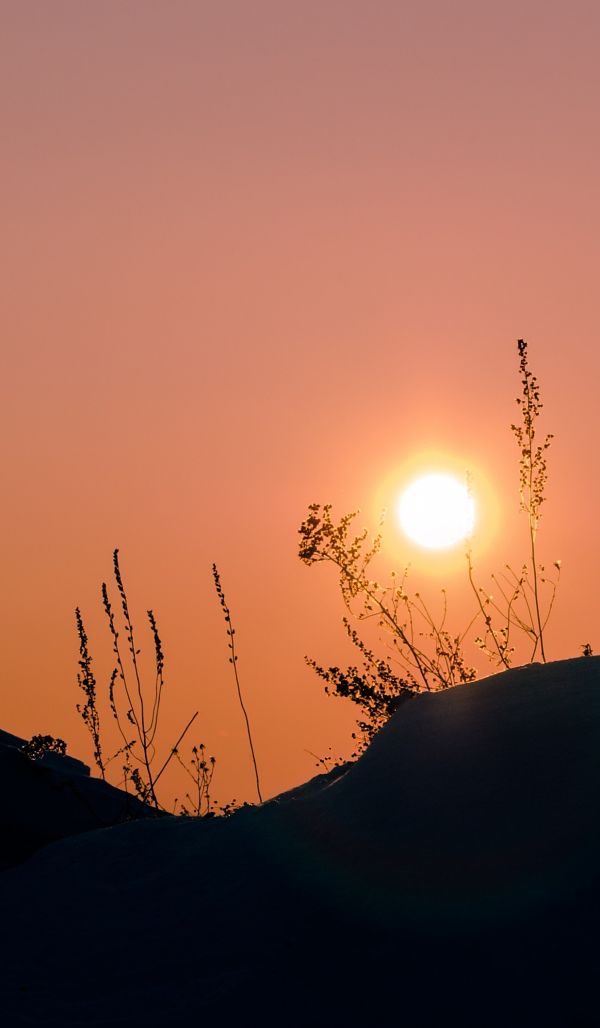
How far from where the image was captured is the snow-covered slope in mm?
3508

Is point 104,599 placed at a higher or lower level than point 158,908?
higher

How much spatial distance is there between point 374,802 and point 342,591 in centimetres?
340

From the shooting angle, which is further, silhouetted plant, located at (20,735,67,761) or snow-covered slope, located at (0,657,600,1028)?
silhouetted plant, located at (20,735,67,761)

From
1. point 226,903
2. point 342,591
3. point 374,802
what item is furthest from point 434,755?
point 342,591

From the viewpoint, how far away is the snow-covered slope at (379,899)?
351cm

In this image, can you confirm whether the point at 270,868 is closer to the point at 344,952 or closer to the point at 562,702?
the point at 344,952

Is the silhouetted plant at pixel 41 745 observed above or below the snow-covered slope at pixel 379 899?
above

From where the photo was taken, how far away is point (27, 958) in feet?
13.9

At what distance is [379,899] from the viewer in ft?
13.0

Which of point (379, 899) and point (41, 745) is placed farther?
point (41, 745)

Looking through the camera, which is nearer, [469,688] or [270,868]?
[270,868]

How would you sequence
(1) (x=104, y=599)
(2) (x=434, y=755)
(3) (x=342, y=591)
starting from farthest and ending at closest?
(3) (x=342, y=591) < (1) (x=104, y=599) < (2) (x=434, y=755)

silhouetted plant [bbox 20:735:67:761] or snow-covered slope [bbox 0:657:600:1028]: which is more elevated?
silhouetted plant [bbox 20:735:67:761]

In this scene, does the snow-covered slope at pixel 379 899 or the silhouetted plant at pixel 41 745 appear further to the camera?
the silhouetted plant at pixel 41 745
